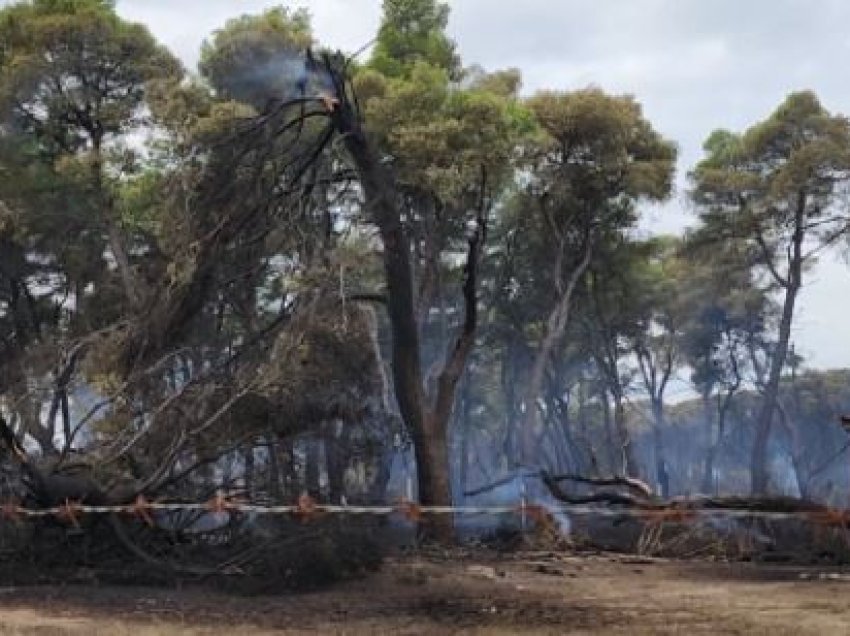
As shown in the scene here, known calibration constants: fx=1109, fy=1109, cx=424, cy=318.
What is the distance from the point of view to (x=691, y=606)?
8906 millimetres

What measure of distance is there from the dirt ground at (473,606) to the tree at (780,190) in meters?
16.9

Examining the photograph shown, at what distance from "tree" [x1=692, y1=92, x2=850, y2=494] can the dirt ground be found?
55.6 feet

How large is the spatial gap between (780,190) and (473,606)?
2108cm

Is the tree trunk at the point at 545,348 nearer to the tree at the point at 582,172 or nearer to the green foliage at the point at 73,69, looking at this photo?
the tree at the point at 582,172

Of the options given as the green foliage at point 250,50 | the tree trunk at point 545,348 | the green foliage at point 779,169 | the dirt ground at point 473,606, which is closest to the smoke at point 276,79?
the green foliage at point 250,50

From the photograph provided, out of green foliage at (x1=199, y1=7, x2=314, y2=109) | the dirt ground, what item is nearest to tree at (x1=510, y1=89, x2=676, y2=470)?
green foliage at (x1=199, y1=7, x2=314, y2=109)

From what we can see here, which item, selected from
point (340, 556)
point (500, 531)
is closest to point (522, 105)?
point (500, 531)

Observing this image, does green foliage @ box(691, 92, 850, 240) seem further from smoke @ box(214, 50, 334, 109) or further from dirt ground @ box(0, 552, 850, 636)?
dirt ground @ box(0, 552, 850, 636)

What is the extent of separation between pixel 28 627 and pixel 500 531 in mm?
9401

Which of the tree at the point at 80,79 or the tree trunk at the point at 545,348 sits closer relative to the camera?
the tree at the point at 80,79

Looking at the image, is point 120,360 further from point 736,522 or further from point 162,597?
point 736,522

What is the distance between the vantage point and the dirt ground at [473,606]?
26.0 ft

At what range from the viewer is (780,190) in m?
27.4

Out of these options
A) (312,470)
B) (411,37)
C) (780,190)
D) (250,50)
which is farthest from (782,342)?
(312,470)
